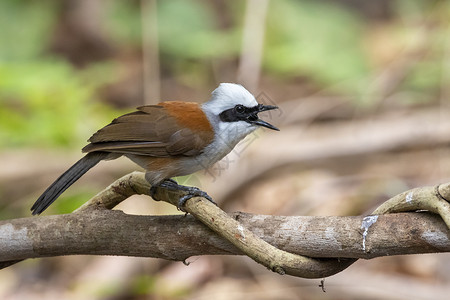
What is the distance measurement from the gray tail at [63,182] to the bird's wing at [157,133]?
0.08 meters

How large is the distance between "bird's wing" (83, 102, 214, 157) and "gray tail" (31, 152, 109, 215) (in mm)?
81

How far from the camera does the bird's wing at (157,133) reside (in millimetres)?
3070

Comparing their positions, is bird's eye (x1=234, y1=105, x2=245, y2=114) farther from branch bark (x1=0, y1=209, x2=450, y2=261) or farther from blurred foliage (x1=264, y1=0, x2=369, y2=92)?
blurred foliage (x1=264, y1=0, x2=369, y2=92)

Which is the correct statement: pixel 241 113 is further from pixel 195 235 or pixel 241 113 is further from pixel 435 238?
pixel 435 238

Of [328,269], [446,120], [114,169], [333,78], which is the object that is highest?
[333,78]

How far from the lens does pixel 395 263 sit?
545 centimetres

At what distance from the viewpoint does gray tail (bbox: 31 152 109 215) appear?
288 cm

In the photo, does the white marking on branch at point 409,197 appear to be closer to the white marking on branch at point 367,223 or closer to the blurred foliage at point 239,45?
the white marking on branch at point 367,223

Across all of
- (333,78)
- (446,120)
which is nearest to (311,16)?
(333,78)

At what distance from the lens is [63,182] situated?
9.73ft

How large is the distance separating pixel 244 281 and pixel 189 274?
462 millimetres

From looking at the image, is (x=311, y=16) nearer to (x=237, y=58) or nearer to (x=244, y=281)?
(x=237, y=58)

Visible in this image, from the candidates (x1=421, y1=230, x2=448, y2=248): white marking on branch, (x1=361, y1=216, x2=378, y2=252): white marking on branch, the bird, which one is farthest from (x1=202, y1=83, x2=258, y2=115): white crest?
(x1=421, y1=230, x2=448, y2=248): white marking on branch

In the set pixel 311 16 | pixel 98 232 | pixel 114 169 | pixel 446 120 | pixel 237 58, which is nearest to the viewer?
pixel 98 232
